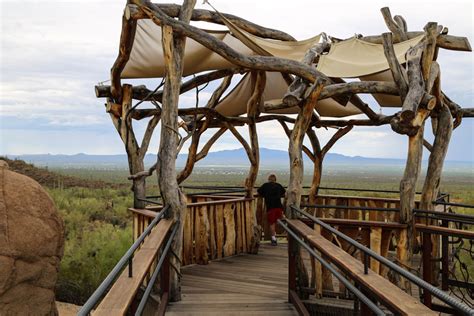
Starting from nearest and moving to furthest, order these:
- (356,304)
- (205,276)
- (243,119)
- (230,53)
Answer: (356,304) → (230,53) → (205,276) → (243,119)

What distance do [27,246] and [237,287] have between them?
3.10m

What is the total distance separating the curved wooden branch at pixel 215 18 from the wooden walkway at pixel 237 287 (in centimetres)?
365

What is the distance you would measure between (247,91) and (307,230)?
Result: 6.94m

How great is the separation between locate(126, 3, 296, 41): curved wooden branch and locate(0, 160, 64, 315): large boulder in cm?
326

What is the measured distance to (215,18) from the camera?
751 cm

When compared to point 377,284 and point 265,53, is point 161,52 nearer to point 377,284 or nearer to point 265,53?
point 265,53

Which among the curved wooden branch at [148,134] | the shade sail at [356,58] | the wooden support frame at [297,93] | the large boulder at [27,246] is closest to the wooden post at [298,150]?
the wooden support frame at [297,93]

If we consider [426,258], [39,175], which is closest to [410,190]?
[426,258]

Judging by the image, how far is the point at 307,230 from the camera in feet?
16.3

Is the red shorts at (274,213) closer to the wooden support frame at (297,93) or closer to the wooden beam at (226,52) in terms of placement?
the wooden support frame at (297,93)

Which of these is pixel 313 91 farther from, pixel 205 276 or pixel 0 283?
pixel 0 283

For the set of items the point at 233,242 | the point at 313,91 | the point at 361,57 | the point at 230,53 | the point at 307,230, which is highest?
the point at 361,57

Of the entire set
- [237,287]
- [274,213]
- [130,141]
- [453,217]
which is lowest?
[237,287]

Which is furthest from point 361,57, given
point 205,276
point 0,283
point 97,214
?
point 97,214
